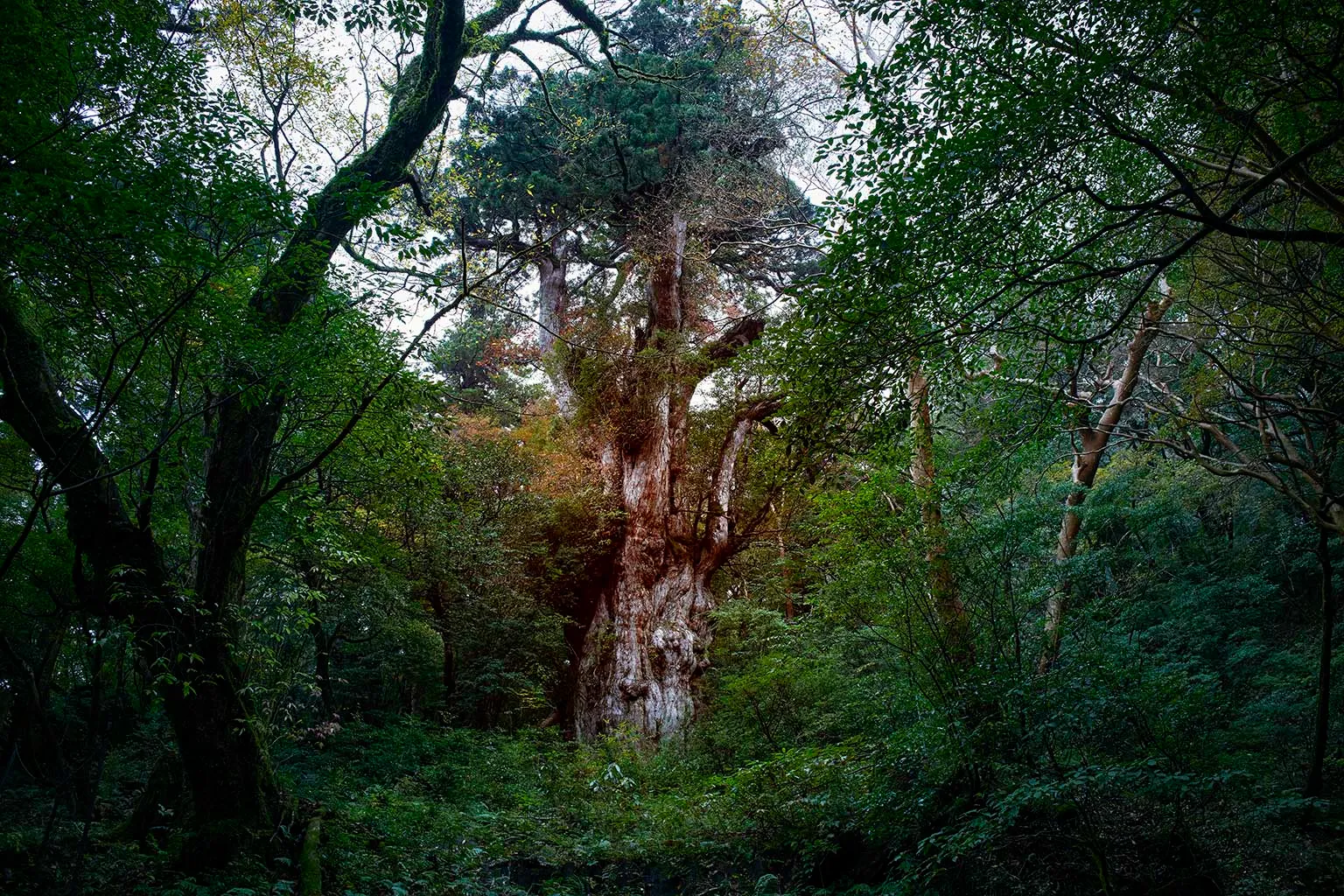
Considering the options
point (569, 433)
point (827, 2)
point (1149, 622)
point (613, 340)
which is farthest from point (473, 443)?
point (1149, 622)

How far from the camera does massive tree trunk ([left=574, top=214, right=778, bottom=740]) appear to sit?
11078mm

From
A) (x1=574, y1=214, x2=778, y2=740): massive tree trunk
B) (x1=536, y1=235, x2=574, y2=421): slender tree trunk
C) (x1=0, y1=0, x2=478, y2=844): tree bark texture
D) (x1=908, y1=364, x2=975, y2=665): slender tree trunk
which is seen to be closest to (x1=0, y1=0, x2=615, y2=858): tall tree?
(x1=0, y1=0, x2=478, y2=844): tree bark texture

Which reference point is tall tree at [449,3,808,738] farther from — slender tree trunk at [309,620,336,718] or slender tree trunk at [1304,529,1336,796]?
slender tree trunk at [1304,529,1336,796]

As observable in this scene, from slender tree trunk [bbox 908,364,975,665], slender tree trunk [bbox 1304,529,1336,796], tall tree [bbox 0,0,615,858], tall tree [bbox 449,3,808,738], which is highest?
tall tree [bbox 449,3,808,738]

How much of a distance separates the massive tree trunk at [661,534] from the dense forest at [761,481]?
0.42 feet

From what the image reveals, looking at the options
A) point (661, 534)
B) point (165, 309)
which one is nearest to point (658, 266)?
point (661, 534)

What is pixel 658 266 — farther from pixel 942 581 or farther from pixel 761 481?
pixel 942 581

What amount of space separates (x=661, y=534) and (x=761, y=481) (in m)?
5.03

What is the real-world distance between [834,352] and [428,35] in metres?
5.19

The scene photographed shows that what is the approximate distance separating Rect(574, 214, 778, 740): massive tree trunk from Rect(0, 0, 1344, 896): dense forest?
13 cm

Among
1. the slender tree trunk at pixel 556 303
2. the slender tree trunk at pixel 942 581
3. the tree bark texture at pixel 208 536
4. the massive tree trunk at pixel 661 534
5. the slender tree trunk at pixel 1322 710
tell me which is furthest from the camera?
the slender tree trunk at pixel 556 303

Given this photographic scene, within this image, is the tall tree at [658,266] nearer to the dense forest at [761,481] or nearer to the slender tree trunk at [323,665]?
the dense forest at [761,481]

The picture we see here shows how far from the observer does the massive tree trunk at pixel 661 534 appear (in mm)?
11078

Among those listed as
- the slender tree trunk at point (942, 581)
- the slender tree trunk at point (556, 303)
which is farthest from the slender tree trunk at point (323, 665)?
the slender tree trunk at point (942, 581)
